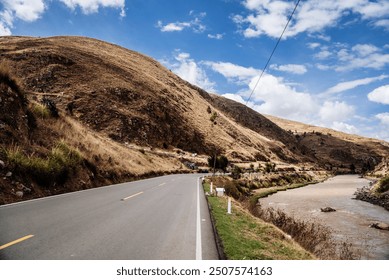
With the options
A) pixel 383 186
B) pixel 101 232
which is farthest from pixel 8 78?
pixel 383 186

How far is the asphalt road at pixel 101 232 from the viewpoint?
19.1ft

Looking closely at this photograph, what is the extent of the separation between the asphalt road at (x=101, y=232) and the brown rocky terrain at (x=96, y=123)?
3.40 m

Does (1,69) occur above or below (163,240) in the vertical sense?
above

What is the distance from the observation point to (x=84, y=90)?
64.8 meters

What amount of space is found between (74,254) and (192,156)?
6168 cm

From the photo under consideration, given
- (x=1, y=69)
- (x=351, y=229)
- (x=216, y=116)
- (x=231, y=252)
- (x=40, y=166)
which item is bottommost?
(x=351, y=229)

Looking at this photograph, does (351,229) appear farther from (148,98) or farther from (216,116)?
(216,116)

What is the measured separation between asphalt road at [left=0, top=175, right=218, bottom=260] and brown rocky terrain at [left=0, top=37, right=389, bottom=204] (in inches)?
134

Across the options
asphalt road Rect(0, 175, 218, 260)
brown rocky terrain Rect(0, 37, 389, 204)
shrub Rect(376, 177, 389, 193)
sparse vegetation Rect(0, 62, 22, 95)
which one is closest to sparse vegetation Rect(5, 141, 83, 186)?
brown rocky terrain Rect(0, 37, 389, 204)

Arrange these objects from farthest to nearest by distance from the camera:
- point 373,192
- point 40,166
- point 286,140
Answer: point 286,140
point 373,192
point 40,166

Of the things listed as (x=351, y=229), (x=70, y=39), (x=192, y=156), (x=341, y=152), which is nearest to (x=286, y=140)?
(x=341, y=152)

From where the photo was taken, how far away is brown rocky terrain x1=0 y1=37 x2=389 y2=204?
15789 mm

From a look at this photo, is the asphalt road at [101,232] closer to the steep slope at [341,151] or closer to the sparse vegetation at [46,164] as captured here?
the sparse vegetation at [46,164]

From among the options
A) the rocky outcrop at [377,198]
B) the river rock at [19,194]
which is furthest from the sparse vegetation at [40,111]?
the rocky outcrop at [377,198]
